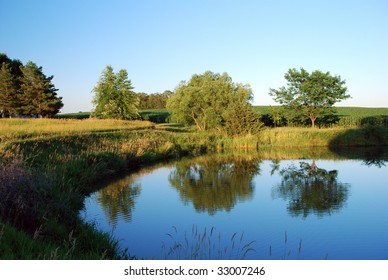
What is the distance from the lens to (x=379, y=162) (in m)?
20.6

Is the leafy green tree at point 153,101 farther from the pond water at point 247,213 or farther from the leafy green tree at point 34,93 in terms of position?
the pond water at point 247,213

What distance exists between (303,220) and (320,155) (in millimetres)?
15610

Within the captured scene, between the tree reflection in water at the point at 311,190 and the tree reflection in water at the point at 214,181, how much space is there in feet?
4.60

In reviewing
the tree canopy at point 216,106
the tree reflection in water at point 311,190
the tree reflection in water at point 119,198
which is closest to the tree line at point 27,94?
the tree canopy at point 216,106

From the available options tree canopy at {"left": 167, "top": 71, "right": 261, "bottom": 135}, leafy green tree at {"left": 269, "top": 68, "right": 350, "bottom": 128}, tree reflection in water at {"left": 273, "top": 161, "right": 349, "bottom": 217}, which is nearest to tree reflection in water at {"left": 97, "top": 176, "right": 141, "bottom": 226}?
tree reflection in water at {"left": 273, "top": 161, "right": 349, "bottom": 217}

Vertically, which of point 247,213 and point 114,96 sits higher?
point 114,96

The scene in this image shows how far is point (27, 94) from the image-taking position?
150 ft

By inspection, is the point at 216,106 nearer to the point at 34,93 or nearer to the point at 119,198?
the point at 119,198

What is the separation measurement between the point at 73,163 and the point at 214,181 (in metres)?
5.59

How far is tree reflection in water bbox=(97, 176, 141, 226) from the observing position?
10062 mm

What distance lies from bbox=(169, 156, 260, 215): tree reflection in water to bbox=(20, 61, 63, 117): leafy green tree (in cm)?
3184

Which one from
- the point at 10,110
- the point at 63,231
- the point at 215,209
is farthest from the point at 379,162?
the point at 10,110

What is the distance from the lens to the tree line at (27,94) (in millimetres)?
45469

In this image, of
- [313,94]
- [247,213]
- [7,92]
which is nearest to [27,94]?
[7,92]
